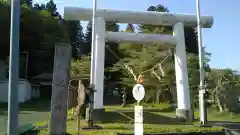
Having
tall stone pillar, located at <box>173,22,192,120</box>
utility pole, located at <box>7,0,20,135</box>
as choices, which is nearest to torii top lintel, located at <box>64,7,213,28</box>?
tall stone pillar, located at <box>173,22,192,120</box>

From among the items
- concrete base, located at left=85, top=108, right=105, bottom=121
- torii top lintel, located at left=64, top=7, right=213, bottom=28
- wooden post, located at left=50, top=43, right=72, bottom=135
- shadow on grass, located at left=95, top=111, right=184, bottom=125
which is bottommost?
shadow on grass, located at left=95, top=111, right=184, bottom=125

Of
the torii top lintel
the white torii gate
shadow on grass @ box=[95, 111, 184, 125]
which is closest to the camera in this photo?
shadow on grass @ box=[95, 111, 184, 125]

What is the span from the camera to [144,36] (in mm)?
17281

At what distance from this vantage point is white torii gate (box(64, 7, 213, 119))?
639 inches

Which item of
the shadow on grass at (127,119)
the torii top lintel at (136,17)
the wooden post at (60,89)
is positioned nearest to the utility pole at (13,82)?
the wooden post at (60,89)

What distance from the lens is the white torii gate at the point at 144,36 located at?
53.2 ft

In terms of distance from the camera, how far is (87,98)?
41.7 feet

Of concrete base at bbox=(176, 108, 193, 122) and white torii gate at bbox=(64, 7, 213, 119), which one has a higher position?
white torii gate at bbox=(64, 7, 213, 119)

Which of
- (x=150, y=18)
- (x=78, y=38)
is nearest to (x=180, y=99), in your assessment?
(x=150, y=18)

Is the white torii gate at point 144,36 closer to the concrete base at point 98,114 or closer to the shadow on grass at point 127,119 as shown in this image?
the concrete base at point 98,114

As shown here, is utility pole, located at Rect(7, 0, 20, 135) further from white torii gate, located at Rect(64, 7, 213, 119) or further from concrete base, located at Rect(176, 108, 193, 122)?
concrete base, located at Rect(176, 108, 193, 122)

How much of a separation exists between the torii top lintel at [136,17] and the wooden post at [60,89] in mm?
7091

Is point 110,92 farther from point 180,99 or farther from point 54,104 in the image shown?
point 54,104

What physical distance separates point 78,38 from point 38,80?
18.6m
